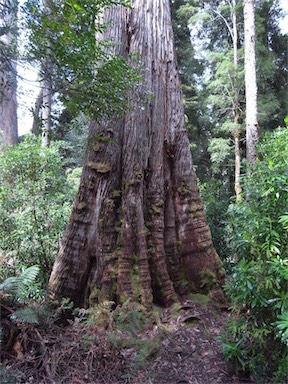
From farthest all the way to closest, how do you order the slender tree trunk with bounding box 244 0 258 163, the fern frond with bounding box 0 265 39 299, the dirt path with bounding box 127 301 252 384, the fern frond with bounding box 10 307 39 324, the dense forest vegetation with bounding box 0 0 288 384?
the slender tree trunk with bounding box 244 0 258 163, the fern frond with bounding box 0 265 39 299, the dirt path with bounding box 127 301 252 384, the fern frond with bounding box 10 307 39 324, the dense forest vegetation with bounding box 0 0 288 384

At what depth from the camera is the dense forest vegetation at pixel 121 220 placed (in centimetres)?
244

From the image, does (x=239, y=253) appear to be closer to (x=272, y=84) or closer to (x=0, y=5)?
(x=0, y=5)

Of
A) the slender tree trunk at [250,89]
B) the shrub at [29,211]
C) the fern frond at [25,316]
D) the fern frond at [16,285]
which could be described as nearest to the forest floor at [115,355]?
the fern frond at [25,316]

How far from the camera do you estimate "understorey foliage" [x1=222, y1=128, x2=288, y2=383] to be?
7.66 ft

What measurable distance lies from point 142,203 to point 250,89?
606cm

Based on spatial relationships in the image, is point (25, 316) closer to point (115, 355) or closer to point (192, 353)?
point (115, 355)

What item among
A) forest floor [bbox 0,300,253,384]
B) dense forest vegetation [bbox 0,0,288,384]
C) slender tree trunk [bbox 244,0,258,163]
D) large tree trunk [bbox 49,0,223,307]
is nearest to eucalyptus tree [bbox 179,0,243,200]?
slender tree trunk [bbox 244,0,258,163]

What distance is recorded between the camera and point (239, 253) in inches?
108

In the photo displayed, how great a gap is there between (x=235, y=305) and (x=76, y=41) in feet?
8.27

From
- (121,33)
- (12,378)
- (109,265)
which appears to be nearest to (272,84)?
(121,33)

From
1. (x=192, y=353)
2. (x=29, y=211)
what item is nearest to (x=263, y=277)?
(x=192, y=353)

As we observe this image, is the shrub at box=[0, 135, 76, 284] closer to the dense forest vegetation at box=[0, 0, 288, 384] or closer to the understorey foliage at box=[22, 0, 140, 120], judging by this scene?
the dense forest vegetation at box=[0, 0, 288, 384]

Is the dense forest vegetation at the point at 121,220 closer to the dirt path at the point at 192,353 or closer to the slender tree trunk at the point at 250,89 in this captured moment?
the dirt path at the point at 192,353

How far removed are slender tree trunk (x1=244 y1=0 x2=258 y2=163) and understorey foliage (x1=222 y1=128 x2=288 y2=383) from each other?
18.6ft
